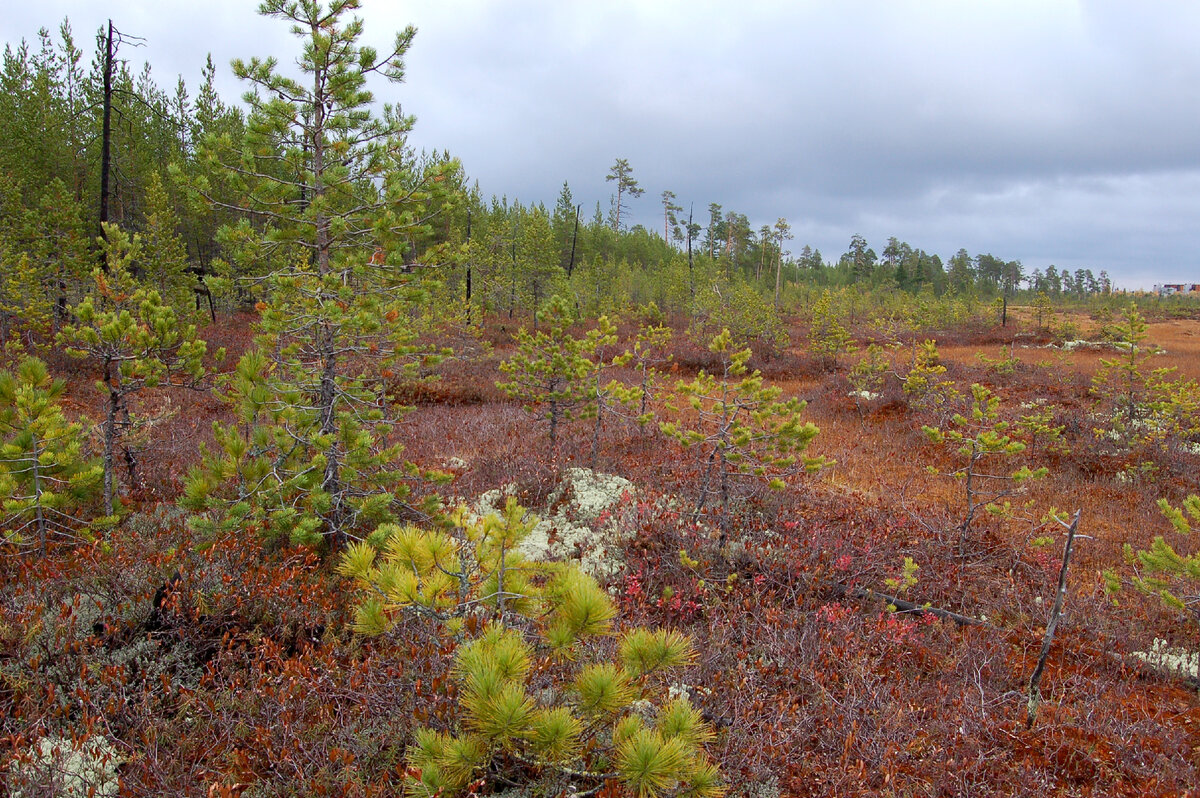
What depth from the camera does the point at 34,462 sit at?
496cm

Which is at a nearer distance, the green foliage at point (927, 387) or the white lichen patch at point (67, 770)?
the white lichen patch at point (67, 770)

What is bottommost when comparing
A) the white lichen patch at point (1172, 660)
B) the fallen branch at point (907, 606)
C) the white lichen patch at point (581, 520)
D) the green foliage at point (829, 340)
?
the white lichen patch at point (1172, 660)

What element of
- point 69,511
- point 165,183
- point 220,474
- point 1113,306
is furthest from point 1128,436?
point 1113,306

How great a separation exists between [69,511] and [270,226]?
3.44 m

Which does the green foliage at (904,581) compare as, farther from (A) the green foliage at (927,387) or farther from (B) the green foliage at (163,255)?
(B) the green foliage at (163,255)

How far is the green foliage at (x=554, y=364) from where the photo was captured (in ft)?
28.1

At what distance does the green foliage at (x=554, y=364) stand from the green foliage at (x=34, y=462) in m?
4.96

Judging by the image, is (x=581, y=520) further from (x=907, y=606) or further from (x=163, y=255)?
(x=163, y=255)

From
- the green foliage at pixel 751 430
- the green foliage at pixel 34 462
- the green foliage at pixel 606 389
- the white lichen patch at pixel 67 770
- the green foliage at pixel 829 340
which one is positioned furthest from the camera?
the green foliage at pixel 829 340

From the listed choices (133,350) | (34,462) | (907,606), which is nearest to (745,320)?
(907,606)

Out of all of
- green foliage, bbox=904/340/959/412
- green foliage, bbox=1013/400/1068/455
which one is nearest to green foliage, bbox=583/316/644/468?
green foliage, bbox=904/340/959/412

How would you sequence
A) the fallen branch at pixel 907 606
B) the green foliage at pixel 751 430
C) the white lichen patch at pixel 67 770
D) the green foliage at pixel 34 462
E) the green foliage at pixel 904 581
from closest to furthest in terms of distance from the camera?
the white lichen patch at pixel 67 770 → the green foliage at pixel 34 462 → the green foliage at pixel 904 581 → the fallen branch at pixel 907 606 → the green foliage at pixel 751 430

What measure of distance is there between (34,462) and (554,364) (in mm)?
5716

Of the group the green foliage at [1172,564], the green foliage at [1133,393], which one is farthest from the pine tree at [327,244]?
the green foliage at [1133,393]
